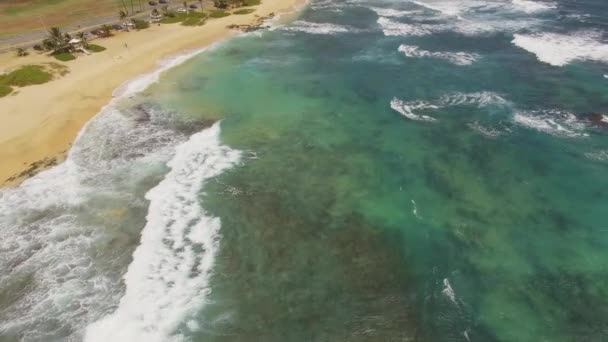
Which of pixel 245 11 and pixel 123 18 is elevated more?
pixel 123 18

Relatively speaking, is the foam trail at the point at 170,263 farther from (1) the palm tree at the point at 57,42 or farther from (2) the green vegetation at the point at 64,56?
(1) the palm tree at the point at 57,42

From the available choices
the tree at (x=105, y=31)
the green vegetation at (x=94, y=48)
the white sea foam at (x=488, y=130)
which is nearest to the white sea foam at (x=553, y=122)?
the white sea foam at (x=488, y=130)

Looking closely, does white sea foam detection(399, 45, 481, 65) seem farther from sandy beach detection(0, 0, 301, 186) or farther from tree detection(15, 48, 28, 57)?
tree detection(15, 48, 28, 57)

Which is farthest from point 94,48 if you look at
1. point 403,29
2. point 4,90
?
point 403,29

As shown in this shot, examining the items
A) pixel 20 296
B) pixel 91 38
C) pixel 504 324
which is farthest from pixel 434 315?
pixel 91 38

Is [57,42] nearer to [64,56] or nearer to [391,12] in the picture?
[64,56]

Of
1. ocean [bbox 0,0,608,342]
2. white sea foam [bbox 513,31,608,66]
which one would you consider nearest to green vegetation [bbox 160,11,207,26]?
ocean [bbox 0,0,608,342]

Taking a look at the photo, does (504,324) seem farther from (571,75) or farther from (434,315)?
(571,75)
